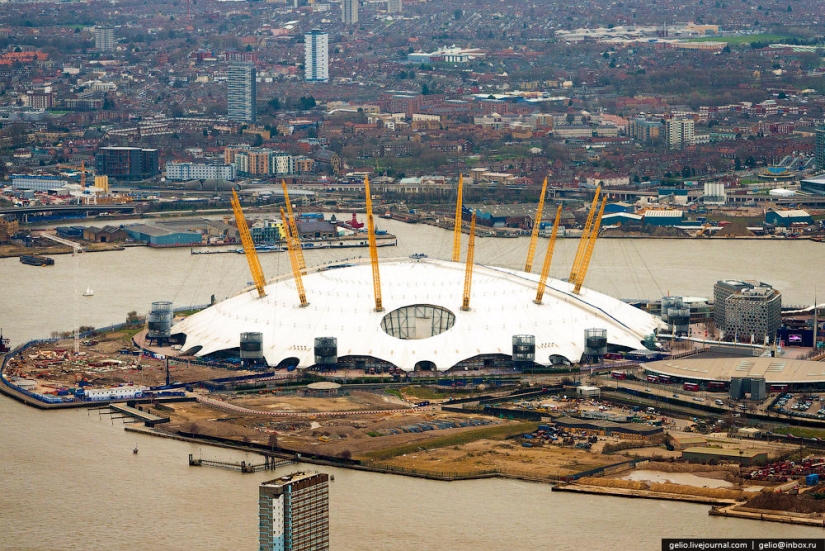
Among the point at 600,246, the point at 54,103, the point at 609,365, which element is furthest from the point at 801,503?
the point at 54,103

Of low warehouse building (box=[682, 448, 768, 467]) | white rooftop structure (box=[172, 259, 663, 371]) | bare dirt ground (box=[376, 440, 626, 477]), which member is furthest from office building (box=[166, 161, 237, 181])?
low warehouse building (box=[682, 448, 768, 467])

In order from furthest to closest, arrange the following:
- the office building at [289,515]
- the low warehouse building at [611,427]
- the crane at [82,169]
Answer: the crane at [82,169], the low warehouse building at [611,427], the office building at [289,515]

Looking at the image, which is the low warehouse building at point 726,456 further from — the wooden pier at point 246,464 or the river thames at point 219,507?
the wooden pier at point 246,464

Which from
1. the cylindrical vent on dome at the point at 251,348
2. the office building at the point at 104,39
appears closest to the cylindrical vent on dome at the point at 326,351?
the cylindrical vent on dome at the point at 251,348

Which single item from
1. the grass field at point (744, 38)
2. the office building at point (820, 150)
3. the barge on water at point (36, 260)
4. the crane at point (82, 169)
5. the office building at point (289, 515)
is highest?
the office building at point (289, 515)

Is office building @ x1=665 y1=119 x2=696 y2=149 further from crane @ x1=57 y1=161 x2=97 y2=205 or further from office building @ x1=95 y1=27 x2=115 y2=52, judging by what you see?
office building @ x1=95 y1=27 x2=115 y2=52
